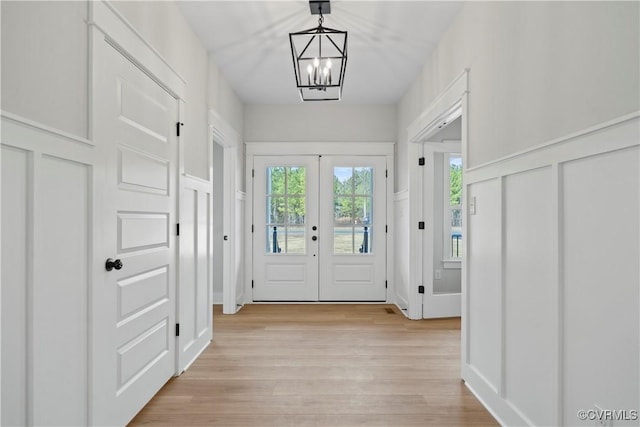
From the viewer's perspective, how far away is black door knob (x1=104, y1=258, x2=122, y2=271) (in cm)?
185

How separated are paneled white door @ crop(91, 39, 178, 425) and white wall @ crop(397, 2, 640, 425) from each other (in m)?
1.96

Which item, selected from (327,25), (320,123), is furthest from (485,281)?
(320,123)

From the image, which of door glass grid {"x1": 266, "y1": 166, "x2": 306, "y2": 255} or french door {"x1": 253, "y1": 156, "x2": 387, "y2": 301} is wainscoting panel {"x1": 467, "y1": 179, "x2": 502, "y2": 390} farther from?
door glass grid {"x1": 266, "y1": 166, "x2": 306, "y2": 255}

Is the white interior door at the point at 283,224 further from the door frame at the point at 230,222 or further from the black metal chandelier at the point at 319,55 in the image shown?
the black metal chandelier at the point at 319,55

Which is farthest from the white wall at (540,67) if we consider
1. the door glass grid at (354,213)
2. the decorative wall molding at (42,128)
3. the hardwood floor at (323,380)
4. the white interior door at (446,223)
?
the door glass grid at (354,213)

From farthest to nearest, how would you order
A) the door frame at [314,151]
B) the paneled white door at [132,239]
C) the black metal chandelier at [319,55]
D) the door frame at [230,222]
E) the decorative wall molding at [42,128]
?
the door frame at [314,151]
the door frame at [230,222]
the black metal chandelier at [319,55]
the paneled white door at [132,239]
the decorative wall molding at [42,128]

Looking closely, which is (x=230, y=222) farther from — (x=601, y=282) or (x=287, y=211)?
(x=601, y=282)

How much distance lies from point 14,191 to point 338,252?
4155 millimetres

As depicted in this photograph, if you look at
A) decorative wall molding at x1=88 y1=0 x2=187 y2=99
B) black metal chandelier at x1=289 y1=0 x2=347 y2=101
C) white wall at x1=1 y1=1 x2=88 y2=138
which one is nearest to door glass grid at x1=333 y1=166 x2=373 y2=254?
black metal chandelier at x1=289 y1=0 x2=347 y2=101

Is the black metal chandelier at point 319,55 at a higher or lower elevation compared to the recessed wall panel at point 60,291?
higher

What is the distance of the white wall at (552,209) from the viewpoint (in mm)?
1312

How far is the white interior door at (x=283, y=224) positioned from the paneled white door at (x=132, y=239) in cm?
248

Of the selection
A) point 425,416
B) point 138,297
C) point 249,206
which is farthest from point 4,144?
point 249,206

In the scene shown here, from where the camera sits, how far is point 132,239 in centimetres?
211
